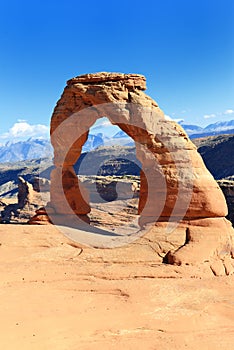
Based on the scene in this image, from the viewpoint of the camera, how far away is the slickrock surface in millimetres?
5965

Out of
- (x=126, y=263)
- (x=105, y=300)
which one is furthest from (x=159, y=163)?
(x=105, y=300)

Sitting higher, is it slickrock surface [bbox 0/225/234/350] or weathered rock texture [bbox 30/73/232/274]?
weathered rock texture [bbox 30/73/232/274]

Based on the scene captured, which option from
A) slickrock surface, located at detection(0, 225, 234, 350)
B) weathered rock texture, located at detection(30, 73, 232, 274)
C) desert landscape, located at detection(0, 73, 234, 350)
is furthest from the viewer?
weathered rock texture, located at detection(30, 73, 232, 274)

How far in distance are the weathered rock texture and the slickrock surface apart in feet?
3.60

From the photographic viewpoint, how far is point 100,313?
7188 millimetres

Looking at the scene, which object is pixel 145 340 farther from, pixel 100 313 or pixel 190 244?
pixel 190 244

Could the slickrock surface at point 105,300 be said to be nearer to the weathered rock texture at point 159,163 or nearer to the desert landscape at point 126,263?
the desert landscape at point 126,263

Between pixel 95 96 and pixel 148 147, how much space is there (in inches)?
128

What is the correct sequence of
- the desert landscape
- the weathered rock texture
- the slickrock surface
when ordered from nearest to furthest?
the slickrock surface, the desert landscape, the weathered rock texture

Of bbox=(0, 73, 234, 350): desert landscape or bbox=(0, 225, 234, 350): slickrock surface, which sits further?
bbox=(0, 73, 234, 350): desert landscape

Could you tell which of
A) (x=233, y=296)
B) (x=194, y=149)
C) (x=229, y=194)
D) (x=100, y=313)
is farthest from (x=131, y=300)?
(x=229, y=194)

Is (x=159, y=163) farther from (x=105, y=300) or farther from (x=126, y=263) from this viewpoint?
(x=105, y=300)

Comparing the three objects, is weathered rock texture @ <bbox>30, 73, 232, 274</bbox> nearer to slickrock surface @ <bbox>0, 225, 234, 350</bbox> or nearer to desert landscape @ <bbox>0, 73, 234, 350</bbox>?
desert landscape @ <bbox>0, 73, 234, 350</bbox>

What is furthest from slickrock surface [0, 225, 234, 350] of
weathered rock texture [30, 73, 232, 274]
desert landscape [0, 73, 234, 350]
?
weathered rock texture [30, 73, 232, 274]
